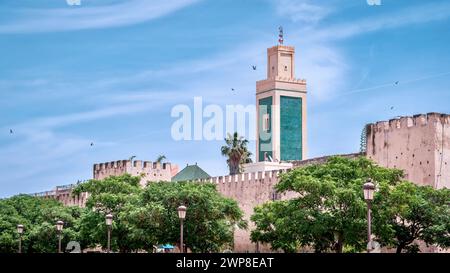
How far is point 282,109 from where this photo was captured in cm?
14112

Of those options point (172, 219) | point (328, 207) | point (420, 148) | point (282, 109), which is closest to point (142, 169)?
point (172, 219)

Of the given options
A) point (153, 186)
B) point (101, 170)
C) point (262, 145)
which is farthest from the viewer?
point (262, 145)

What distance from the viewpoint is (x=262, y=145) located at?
142 metres

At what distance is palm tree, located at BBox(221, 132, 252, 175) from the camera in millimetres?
95312

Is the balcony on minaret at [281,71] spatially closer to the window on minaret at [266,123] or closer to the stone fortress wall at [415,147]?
the window on minaret at [266,123]

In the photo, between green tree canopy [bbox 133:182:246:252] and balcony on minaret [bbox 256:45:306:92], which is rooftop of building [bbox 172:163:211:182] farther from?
balcony on minaret [bbox 256:45:306:92]

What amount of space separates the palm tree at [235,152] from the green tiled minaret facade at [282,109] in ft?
141

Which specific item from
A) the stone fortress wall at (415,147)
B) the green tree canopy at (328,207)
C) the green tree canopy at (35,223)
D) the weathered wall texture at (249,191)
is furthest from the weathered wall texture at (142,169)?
the green tree canopy at (328,207)

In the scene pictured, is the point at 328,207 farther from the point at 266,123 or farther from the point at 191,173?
the point at 266,123

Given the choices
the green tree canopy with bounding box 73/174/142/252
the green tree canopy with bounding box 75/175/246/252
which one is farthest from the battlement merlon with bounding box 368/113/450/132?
the green tree canopy with bounding box 73/174/142/252

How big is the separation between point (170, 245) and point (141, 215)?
318 cm

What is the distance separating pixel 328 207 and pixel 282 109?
94.2 meters
